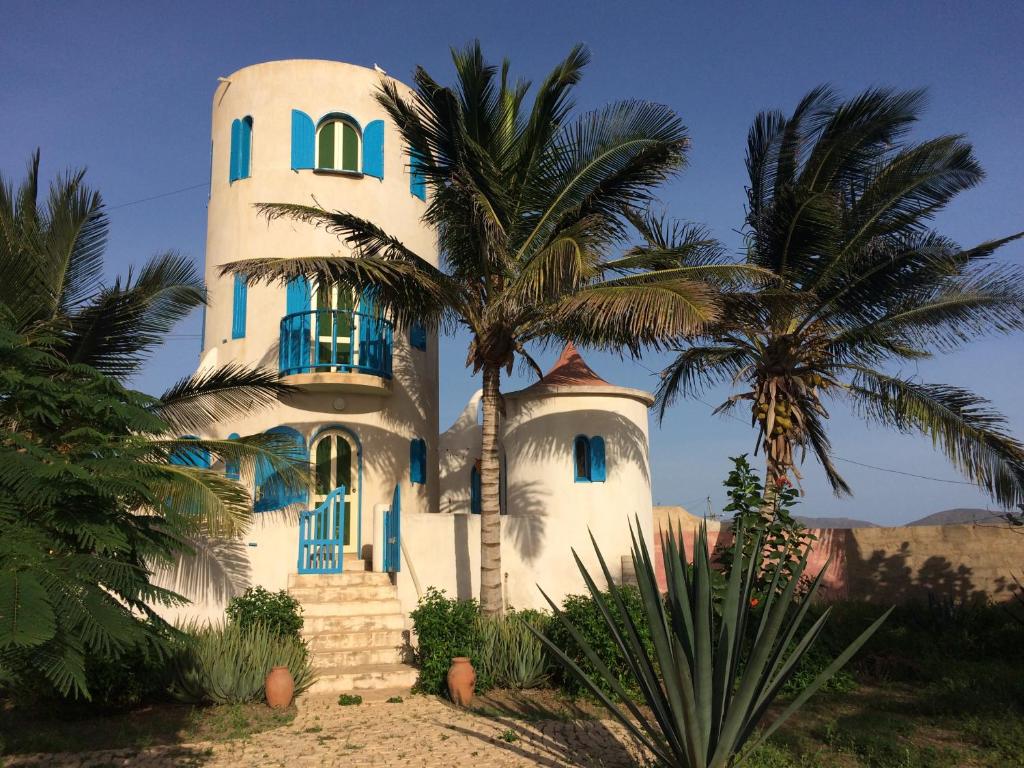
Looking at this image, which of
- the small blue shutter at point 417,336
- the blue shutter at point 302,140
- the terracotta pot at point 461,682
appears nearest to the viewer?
the terracotta pot at point 461,682

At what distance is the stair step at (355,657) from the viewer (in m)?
11.4

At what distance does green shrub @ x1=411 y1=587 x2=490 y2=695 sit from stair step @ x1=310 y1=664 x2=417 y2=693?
236 millimetres

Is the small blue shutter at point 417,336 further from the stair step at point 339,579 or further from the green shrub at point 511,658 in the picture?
the green shrub at point 511,658

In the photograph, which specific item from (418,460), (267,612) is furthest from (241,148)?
(267,612)

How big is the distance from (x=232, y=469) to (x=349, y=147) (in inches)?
254

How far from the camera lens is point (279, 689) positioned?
32.6 feet

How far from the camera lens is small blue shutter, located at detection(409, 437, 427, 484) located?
15.8 metres

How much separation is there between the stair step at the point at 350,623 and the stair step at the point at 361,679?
2.41 ft

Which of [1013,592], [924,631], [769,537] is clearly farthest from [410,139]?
[1013,592]

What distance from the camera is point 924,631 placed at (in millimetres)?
12969

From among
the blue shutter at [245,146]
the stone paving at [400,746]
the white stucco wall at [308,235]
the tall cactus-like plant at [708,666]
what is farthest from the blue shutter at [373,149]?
the tall cactus-like plant at [708,666]

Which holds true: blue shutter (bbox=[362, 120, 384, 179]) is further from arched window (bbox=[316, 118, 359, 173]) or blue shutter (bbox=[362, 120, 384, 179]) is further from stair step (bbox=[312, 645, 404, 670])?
stair step (bbox=[312, 645, 404, 670])

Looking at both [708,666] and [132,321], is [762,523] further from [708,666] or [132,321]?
[132,321]

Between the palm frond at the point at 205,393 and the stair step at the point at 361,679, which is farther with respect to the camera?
the palm frond at the point at 205,393
